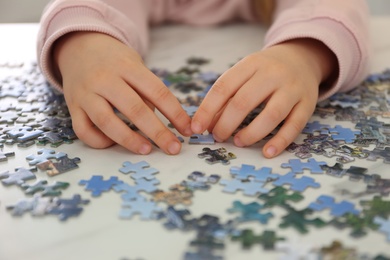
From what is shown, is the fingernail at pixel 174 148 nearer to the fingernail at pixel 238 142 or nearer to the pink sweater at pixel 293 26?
the fingernail at pixel 238 142

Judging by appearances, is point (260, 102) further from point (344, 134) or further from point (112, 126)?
point (112, 126)

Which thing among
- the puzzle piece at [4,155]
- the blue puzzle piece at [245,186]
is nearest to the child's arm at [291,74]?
the blue puzzle piece at [245,186]

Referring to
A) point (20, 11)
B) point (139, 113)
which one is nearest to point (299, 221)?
point (139, 113)

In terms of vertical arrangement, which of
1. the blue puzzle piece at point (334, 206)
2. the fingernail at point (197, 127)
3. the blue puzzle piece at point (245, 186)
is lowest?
the blue puzzle piece at point (334, 206)

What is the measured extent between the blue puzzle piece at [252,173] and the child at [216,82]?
0.06 metres

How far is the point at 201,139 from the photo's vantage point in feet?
3.47

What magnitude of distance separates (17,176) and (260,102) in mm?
456

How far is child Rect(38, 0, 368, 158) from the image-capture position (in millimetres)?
1039

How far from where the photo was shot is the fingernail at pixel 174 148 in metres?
1.01

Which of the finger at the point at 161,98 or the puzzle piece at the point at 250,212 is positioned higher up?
the finger at the point at 161,98

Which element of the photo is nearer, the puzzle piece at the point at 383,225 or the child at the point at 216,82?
the puzzle piece at the point at 383,225

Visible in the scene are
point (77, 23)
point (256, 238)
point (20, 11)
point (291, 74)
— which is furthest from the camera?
point (20, 11)

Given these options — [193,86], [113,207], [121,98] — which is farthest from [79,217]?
[193,86]

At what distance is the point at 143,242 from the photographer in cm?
78
